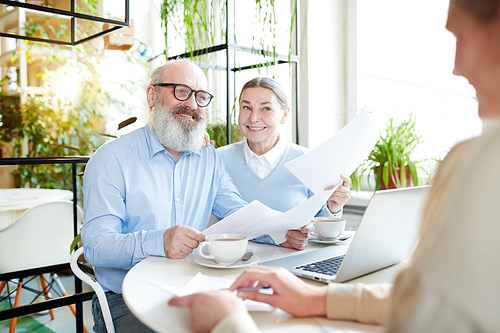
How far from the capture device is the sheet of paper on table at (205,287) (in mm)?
742

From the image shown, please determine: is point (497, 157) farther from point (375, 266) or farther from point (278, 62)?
point (278, 62)

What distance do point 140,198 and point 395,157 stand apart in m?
1.64

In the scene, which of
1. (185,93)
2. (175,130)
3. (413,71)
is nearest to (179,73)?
(185,93)

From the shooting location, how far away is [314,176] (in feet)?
4.29

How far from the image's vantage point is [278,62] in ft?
8.37

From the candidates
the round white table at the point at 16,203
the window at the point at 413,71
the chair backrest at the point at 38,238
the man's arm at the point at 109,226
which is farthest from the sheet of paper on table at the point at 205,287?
the window at the point at 413,71

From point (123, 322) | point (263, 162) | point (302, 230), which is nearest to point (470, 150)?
point (302, 230)

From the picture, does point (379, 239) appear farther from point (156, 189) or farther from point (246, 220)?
point (156, 189)

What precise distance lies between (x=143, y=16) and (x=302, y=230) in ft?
13.7

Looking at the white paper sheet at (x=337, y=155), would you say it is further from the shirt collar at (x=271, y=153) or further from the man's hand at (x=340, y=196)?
the shirt collar at (x=271, y=153)

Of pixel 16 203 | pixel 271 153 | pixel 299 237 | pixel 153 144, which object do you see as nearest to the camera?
pixel 299 237

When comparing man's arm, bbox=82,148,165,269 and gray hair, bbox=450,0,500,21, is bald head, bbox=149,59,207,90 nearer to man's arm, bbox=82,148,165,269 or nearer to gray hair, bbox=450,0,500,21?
man's arm, bbox=82,148,165,269

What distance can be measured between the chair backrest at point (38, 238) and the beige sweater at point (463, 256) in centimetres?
240

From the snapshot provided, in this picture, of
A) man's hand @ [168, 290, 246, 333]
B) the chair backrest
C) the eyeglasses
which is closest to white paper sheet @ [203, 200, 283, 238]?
man's hand @ [168, 290, 246, 333]
